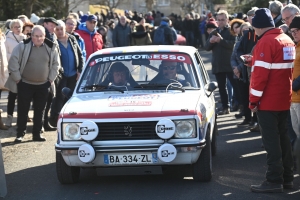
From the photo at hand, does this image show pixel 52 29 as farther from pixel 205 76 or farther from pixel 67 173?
pixel 67 173

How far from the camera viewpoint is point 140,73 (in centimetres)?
951

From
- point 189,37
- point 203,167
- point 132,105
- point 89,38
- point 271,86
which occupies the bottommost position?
point 189,37

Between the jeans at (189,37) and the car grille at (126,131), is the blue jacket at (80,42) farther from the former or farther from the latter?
the jeans at (189,37)

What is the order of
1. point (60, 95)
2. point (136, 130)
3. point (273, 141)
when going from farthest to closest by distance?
point (60, 95) → point (136, 130) → point (273, 141)

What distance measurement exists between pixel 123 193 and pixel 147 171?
15.0 inches

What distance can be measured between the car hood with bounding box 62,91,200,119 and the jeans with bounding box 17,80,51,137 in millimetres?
3349

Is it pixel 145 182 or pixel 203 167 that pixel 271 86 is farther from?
pixel 145 182

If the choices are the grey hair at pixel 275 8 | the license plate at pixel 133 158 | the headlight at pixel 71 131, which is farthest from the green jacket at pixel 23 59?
the license plate at pixel 133 158

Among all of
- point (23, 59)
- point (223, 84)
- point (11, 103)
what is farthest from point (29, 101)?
point (223, 84)

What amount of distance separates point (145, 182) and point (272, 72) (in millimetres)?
2108

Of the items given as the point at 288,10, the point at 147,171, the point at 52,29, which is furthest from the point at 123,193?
the point at 52,29

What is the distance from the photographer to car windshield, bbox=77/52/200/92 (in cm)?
936

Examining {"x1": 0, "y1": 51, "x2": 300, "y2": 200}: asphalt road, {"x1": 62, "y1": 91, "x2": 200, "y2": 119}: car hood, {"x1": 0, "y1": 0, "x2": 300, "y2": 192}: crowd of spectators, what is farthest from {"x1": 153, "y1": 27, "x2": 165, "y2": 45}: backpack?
{"x1": 62, "y1": 91, "x2": 200, "y2": 119}: car hood

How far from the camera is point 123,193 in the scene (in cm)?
816
